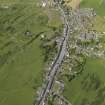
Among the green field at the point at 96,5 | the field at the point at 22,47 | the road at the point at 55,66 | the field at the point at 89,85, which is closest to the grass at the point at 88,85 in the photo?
the field at the point at 89,85

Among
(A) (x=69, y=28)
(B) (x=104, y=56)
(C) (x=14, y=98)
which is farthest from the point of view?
(A) (x=69, y=28)

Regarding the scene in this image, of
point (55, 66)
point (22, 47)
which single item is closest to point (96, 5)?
point (22, 47)

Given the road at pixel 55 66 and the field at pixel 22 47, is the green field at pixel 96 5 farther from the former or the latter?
the road at pixel 55 66

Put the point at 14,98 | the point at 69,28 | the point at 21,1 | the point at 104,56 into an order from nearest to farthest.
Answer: the point at 14,98, the point at 104,56, the point at 69,28, the point at 21,1

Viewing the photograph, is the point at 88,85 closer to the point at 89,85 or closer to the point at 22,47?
the point at 89,85

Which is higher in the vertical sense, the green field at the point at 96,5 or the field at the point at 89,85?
the green field at the point at 96,5

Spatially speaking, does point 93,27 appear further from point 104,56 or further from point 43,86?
point 43,86

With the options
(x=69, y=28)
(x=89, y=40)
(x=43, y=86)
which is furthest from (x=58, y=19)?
(x=43, y=86)
